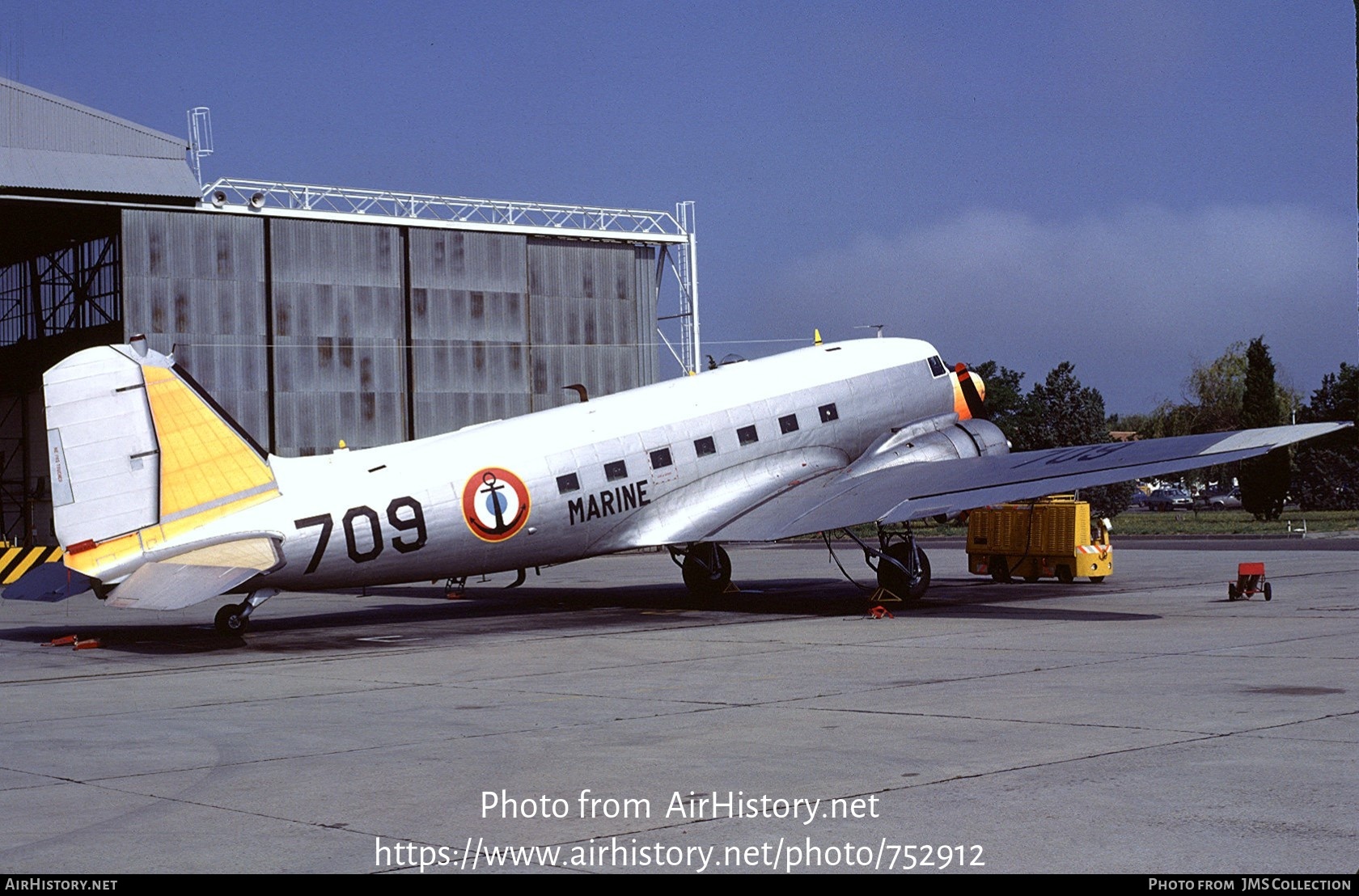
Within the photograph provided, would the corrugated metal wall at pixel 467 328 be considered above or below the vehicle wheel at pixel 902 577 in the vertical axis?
above

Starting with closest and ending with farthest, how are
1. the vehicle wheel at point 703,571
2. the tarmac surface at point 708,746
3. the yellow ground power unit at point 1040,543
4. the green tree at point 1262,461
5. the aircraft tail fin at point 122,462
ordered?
the tarmac surface at point 708,746 < the aircraft tail fin at point 122,462 < the vehicle wheel at point 703,571 < the yellow ground power unit at point 1040,543 < the green tree at point 1262,461

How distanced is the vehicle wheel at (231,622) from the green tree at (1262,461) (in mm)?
58437

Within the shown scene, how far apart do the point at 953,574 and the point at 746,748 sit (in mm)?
26584

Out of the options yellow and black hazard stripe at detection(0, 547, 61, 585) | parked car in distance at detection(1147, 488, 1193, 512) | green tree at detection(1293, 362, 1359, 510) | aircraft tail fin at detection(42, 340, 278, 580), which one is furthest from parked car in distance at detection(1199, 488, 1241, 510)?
aircraft tail fin at detection(42, 340, 278, 580)

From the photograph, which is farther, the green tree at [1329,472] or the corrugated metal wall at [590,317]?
the green tree at [1329,472]

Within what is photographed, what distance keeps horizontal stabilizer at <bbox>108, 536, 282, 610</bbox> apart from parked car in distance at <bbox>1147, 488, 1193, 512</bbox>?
10217 cm

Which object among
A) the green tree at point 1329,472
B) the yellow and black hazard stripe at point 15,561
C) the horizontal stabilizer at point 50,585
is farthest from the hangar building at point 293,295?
the green tree at point 1329,472

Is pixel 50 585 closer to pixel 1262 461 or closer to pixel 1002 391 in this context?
pixel 1262 461

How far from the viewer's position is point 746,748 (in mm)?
12297

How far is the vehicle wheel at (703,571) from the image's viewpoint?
103 ft

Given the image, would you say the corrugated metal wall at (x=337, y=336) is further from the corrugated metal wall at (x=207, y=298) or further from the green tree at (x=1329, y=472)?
the green tree at (x=1329, y=472)
